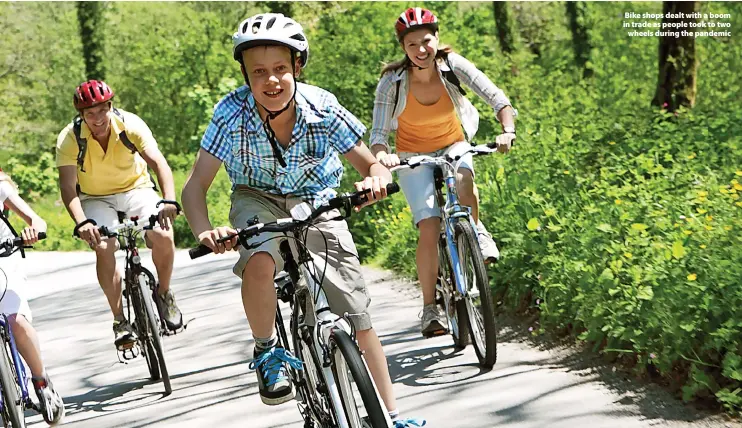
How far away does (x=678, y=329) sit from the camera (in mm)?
5621

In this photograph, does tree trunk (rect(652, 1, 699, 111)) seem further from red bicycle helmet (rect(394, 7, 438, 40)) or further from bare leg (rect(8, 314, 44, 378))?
bare leg (rect(8, 314, 44, 378))

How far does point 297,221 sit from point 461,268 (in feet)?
8.66

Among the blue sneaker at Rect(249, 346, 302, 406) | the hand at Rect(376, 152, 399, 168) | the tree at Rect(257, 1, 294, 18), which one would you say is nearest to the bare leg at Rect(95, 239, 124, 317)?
the hand at Rect(376, 152, 399, 168)

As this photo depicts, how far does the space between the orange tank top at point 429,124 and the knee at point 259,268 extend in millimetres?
2911

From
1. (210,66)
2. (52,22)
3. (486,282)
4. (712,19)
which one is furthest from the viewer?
(52,22)

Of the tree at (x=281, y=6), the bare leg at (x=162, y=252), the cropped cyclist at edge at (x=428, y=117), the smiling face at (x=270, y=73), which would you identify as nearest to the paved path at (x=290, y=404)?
the bare leg at (x=162, y=252)

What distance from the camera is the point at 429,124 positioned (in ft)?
24.2

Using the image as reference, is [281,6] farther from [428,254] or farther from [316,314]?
[316,314]

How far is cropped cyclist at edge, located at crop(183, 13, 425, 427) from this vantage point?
4523mm

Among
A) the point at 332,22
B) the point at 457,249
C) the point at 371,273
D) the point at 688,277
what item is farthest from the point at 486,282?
the point at 332,22

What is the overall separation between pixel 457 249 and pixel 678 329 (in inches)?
64.7

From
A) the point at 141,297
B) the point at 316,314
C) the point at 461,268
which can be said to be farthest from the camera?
the point at 141,297

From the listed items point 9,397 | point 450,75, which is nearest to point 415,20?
point 450,75

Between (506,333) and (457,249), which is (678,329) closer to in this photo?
(457,249)
